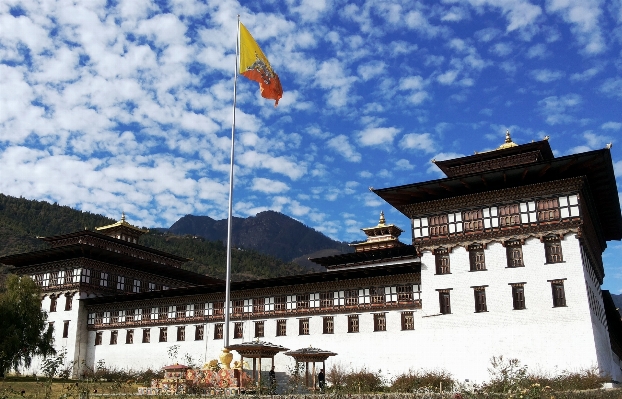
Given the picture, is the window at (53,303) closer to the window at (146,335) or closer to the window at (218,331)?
the window at (146,335)

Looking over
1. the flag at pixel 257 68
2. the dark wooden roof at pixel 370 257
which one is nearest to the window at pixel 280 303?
the dark wooden roof at pixel 370 257

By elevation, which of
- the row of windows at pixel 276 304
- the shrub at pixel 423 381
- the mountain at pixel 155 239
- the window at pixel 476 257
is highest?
the mountain at pixel 155 239

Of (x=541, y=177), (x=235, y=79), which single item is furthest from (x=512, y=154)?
(x=235, y=79)

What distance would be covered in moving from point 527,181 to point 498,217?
267cm

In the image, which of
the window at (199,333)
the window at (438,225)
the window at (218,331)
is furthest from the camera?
the window at (199,333)

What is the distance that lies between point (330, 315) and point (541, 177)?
17064mm

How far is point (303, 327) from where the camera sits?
147 ft

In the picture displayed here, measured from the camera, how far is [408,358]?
128 ft

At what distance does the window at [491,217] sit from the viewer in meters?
37.0

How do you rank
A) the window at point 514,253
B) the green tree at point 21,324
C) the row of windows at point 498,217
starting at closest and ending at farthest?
1. the row of windows at point 498,217
2. the window at point 514,253
3. the green tree at point 21,324

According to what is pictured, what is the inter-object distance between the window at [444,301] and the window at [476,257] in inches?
83.6

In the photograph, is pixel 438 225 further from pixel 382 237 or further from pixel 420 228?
pixel 382 237

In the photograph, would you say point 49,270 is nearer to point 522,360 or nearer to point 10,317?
point 10,317

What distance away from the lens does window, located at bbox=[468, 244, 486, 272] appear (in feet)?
121
